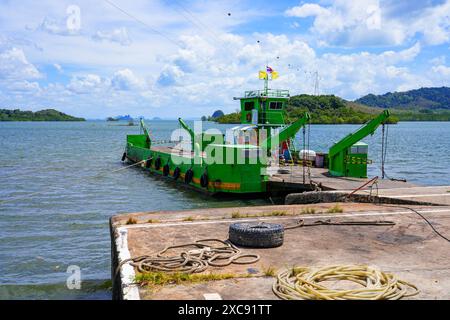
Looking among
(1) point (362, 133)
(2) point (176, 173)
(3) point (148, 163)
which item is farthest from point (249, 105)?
(3) point (148, 163)

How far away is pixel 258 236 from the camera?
24.7 ft

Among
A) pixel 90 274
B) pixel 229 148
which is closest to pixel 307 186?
pixel 229 148

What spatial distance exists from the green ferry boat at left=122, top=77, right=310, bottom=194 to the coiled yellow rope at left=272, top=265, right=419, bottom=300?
12813 millimetres

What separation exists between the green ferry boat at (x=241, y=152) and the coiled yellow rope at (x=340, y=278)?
12.8m

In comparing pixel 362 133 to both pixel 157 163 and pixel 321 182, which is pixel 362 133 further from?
pixel 157 163

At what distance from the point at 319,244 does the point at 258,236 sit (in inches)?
43.5

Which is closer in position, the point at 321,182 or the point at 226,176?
the point at 321,182

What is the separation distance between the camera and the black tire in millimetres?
7535

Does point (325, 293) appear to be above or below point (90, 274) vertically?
above

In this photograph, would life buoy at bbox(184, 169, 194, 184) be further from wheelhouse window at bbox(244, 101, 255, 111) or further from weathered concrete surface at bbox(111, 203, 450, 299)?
weathered concrete surface at bbox(111, 203, 450, 299)

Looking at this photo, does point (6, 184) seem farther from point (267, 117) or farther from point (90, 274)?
point (90, 274)

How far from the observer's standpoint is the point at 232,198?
1998 cm

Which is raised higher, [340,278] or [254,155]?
[254,155]
